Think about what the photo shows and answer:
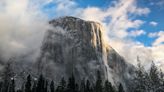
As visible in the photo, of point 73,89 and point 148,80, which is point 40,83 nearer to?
point 73,89

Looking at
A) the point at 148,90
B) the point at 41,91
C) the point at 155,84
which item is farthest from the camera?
the point at 41,91

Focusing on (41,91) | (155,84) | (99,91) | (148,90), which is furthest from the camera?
(99,91)

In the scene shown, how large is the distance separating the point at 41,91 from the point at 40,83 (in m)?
3.51

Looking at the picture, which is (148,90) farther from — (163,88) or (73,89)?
(73,89)

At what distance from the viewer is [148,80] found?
99.2m

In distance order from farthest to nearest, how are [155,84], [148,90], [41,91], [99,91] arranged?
[99,91] < [41,91] < [155,84] < [148,90]

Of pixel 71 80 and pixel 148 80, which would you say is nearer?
pixel 148 80

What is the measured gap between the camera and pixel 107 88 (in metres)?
150

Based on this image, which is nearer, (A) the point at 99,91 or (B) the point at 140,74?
(B) the point at 140,74

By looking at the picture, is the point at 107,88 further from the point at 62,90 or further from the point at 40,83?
the point at 40,83

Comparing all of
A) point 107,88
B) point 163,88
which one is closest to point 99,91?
point 107,88

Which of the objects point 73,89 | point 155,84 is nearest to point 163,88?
point 155,84

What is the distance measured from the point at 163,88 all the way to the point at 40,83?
52.5 meters

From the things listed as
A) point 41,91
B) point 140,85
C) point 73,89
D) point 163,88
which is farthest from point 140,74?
point 41,91
